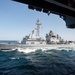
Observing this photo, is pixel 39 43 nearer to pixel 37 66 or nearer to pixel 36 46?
pixel 36 46

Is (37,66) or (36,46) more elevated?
(36,46)

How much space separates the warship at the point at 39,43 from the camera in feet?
194

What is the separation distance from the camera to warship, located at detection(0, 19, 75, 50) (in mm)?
59025

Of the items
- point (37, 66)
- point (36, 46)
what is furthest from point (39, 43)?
point (37, 66)

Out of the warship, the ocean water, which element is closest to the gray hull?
the warship

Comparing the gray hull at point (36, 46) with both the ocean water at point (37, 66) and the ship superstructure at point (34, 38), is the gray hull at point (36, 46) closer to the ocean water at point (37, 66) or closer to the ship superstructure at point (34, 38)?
the ship superstructure at point (34, 38)

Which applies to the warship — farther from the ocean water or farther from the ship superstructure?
the ocean water

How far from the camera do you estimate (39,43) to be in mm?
67062

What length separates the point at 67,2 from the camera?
1269cm

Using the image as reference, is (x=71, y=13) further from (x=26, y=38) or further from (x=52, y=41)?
(x=52, y=41)

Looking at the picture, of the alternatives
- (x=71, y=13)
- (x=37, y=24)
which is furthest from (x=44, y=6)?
(x=37, y=24)

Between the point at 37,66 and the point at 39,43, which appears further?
the point at 39,43

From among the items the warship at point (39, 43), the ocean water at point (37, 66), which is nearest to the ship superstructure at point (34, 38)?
the warship at point (39, 43)

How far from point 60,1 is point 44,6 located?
157 centimetres
